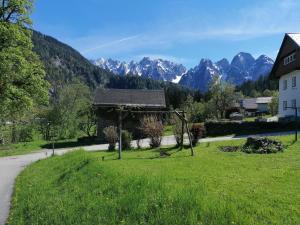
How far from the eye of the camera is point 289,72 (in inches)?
1730

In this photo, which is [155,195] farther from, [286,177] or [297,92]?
[297,92]

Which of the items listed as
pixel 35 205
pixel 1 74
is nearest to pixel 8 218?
pixel 35 205

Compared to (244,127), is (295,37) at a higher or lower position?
higher

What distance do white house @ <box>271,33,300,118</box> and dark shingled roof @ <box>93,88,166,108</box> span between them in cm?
1437

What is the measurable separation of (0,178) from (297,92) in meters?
33.9

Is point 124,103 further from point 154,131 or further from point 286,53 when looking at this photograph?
point 154,131

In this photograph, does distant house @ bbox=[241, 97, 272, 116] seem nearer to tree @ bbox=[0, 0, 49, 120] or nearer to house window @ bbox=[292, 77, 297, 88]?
house window @ bbox=[292, 77, 297, 88]

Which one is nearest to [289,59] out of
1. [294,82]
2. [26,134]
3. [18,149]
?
[294,82]

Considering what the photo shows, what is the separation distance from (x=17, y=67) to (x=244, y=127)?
21427 mm

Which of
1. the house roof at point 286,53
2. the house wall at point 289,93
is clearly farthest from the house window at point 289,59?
the house wall at point 289,93

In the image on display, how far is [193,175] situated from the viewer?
12.1 meters

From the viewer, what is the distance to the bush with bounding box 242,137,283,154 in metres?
18.3

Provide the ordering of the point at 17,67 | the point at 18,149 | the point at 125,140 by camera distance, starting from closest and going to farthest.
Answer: the point at 125,140, the point at 17,67, the point at 18,149

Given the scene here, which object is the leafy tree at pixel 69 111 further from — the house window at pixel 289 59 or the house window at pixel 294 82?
the house window at pixel 294 82
